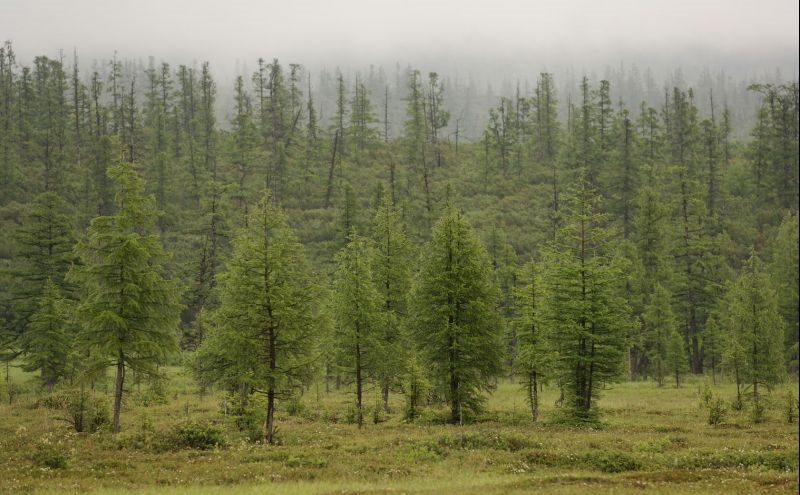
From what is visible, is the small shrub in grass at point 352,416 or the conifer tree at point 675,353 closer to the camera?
the small shrub in grass at point 352,416

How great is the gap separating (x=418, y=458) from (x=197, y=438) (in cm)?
883

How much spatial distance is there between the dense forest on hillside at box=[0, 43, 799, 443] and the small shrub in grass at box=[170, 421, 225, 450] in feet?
6.98

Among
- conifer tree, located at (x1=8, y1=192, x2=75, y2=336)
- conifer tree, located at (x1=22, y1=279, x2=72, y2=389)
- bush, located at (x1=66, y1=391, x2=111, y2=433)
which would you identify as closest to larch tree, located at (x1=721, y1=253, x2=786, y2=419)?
bush, located at (x1=66, y1=391, x2=111, y2=433)

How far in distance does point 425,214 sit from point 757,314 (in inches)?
1474

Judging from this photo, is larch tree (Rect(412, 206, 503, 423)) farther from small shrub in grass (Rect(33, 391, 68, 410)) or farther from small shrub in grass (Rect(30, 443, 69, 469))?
small shrub in grass (Rect(33, 391, 68, 410))

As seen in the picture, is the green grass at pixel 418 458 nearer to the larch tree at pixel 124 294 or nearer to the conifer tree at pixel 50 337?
the larch tree at pixel 124 294

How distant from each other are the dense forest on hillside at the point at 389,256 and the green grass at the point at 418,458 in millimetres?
2098

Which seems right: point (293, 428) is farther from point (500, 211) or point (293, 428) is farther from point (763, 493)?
point (500, 211)

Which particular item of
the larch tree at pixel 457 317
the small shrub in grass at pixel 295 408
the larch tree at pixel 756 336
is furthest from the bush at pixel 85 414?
the larch tree at pixel 756 336

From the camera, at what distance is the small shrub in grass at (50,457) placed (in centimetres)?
2034

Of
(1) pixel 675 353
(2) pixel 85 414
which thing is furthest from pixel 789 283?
(2) pixel 85 414

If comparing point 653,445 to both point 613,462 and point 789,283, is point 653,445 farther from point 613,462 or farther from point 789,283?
point 789,283

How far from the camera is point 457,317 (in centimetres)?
3038

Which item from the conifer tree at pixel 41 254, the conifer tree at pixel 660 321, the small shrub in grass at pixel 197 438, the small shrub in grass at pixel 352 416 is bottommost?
the small shrub in grass at pixel 352 416
